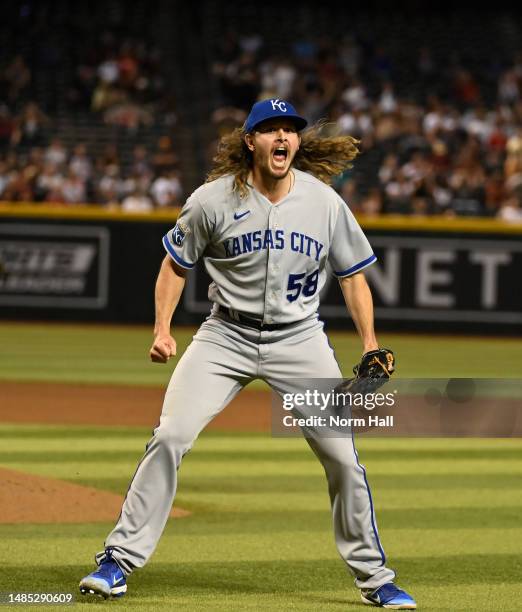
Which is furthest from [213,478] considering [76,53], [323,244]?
[76,53]

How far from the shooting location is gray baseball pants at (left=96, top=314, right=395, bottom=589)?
15.6ft

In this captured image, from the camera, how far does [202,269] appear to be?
60.0 feet

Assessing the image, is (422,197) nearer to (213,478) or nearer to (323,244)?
(213,478)

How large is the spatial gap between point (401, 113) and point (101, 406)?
1202 centimetres

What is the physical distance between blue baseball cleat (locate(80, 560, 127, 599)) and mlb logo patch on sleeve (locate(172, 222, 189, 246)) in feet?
3.87

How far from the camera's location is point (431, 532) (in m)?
6.56

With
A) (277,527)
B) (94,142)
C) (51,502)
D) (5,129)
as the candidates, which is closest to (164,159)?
(94,142)

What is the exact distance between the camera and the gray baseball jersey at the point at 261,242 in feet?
16.0

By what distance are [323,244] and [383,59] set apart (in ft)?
64.6

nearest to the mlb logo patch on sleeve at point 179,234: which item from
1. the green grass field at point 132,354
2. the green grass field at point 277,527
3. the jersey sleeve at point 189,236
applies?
the jersey sleeve at point 189,236

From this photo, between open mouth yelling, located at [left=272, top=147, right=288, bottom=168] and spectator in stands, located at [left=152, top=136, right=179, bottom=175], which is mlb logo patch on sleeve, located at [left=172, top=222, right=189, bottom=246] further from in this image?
spectator in stands, located at [left=152, top=136, right=179, bottom=175]

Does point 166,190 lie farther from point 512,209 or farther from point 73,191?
point 512,209

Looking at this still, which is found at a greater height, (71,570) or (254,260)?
(254,260)

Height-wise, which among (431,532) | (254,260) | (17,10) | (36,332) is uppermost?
(17,10)
